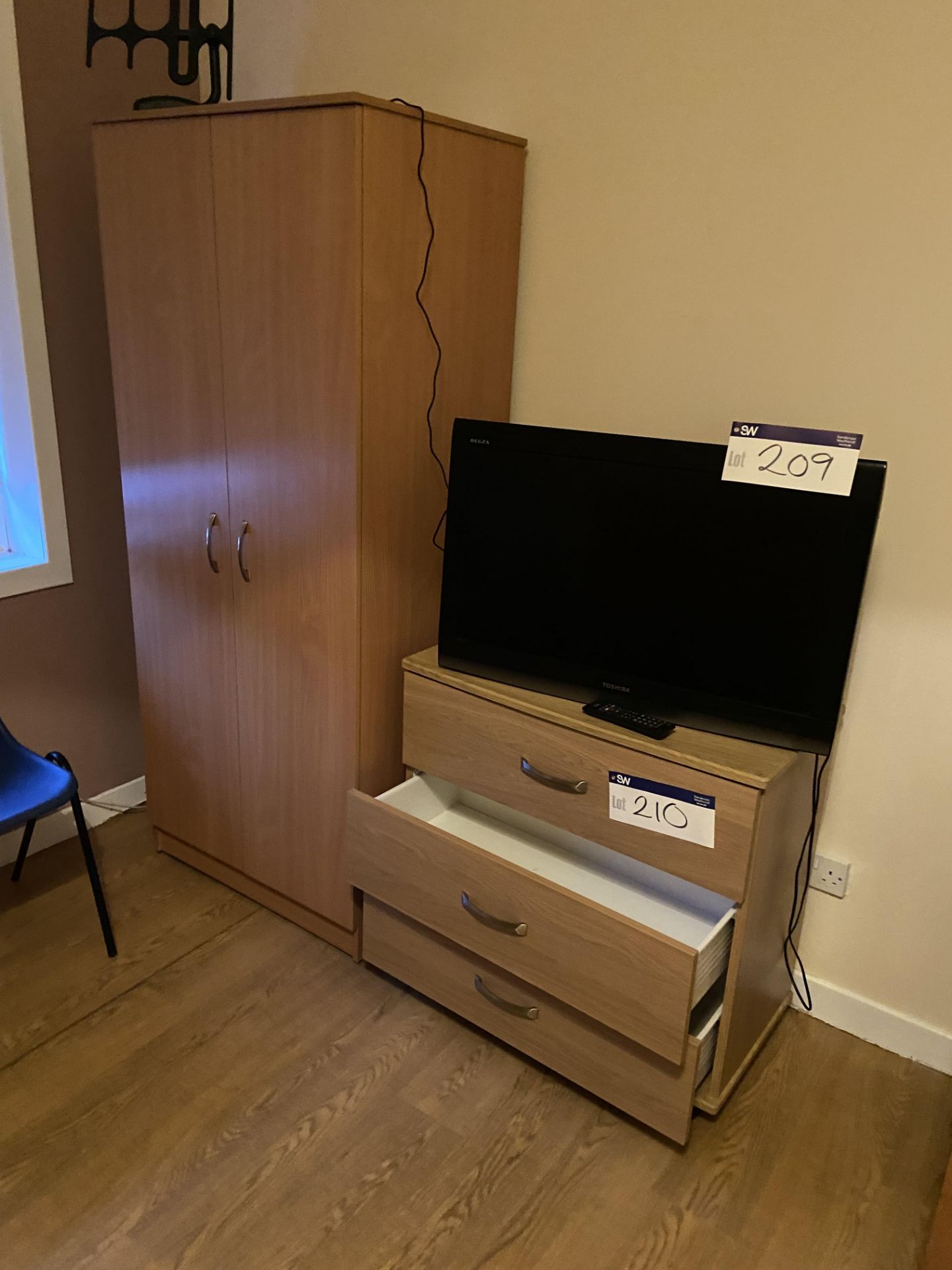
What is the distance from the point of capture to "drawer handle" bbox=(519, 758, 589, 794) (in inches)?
65.6

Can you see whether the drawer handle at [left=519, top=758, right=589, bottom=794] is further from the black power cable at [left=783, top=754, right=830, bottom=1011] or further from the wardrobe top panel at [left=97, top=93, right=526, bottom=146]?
the wardrobe top panel at [left=97, top=93, right=526, bottom=146]

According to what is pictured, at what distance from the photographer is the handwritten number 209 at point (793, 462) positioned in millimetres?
1458

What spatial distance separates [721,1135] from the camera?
1701 millimetres

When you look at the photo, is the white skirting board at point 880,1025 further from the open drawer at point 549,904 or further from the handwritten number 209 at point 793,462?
the handwritten number 209 at point 793,462

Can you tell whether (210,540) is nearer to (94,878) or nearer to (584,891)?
(94,878)

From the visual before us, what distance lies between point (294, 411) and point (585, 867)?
1073mm

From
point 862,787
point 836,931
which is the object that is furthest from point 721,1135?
point 862,787

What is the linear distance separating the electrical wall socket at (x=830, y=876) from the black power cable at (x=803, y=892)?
1 cm

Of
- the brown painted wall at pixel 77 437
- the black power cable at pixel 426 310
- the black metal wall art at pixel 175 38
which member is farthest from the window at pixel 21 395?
the black power cable at pixel 426 310

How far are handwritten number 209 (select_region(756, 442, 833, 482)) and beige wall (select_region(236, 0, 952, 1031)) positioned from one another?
0.28 meters

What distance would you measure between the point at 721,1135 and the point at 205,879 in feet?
4.49

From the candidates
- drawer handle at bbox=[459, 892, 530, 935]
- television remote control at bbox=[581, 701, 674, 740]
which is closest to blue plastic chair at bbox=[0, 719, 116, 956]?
drawer handle at bbox=[459, 892, 530, 935]

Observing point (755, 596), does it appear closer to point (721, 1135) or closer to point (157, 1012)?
point (721, 1135)

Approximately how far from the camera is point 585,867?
1873 mm
